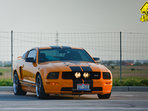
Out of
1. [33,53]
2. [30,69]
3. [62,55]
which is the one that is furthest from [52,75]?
[33,53]

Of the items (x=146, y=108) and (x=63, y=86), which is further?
(x=63, y=86)

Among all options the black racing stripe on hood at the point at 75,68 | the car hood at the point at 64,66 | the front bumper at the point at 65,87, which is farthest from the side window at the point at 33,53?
the black racing stripe on hood at the point at 75,68

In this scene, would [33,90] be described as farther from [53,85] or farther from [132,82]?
[132,82]

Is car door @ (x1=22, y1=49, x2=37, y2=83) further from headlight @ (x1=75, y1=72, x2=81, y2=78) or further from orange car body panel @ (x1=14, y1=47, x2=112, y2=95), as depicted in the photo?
headlight @ (x1=75, y1=72, x2=81, y2=78)

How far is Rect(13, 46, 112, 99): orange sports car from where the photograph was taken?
37.1 feet

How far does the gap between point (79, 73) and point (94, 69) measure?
46 cm

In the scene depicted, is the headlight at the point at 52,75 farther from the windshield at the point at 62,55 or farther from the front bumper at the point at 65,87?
the windshield at the point at 62,55

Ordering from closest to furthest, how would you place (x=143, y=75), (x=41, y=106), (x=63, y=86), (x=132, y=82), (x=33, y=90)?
(x=41, y=106), (x=63, y=86), (x=33, y=90), (x=132, y=82), (x=143, y=75)

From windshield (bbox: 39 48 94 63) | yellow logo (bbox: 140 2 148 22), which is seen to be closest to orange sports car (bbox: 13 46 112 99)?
windshield (bbox: 39 48 94 63)

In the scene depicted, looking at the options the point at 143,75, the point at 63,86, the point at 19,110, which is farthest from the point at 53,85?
the point at 143,75

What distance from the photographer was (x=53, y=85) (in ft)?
37.1

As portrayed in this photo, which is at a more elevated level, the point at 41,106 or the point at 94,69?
the point at 94,69

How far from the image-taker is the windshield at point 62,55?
40.8 feet

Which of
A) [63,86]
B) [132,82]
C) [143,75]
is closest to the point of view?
[63,86]
